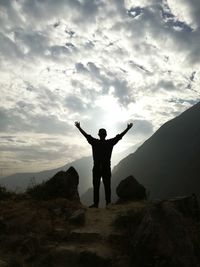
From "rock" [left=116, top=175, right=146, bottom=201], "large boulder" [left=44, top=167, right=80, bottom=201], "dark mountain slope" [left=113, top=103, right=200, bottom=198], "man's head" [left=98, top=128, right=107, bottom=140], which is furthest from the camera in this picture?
"dark mountain slope" [left=113, top=103, right=200, bottom=198]

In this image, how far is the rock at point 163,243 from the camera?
707 centimetres

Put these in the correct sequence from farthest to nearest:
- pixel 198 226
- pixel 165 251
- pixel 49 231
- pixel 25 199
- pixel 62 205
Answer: pixel 25 199 < pixel 62 205 < pixel 198 226 < pixel 49 231 < pixel 165 251

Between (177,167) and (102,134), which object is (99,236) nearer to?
(102,134)

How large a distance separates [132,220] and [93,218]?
1.51m

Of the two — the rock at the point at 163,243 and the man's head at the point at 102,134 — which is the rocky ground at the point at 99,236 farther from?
the man's head at the point at 102,134

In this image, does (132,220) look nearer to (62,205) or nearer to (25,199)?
(62,205)

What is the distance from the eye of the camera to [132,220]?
934 centimetres

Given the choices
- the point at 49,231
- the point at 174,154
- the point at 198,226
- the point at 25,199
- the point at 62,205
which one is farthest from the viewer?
the point at 174,154

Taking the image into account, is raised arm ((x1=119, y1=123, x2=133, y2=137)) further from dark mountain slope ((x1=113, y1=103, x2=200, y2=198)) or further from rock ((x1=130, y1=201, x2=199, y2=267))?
dark mountain slope ((x1=113, y1=103, x2=200, y2=198))

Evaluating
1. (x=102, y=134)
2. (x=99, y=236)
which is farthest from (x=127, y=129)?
(x=99, y=236)

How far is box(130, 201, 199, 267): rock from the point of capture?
7.07 meters

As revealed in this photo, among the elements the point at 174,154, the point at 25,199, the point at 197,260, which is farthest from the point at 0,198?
the point at 174,154

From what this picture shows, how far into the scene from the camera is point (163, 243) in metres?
7.30

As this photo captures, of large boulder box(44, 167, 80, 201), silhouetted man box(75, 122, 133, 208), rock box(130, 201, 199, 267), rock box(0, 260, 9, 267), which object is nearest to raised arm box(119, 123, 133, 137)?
silhouetted man box(75, 122, 133, 208)
